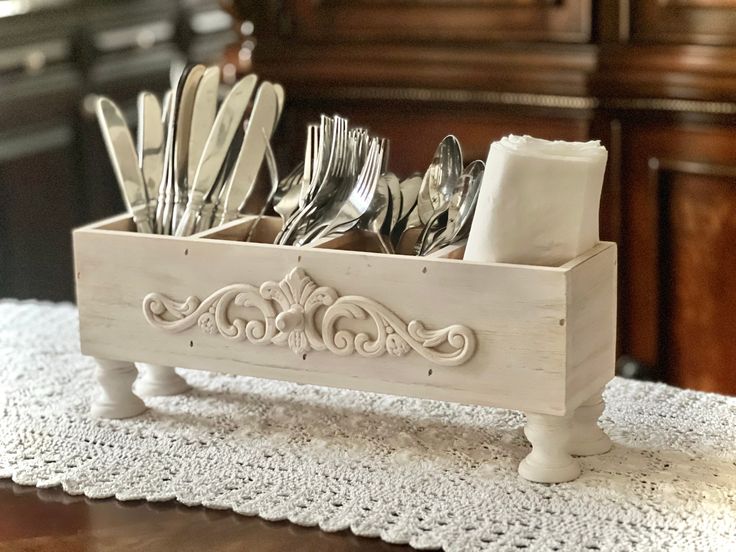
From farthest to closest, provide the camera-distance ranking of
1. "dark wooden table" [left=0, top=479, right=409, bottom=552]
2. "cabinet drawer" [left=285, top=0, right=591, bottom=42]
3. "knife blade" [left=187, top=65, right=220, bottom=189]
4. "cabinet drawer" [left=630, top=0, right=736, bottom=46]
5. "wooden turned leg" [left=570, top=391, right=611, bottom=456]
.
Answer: "cabinet drawer" [left=285, top=0, right=591, bottom=42]
"cabinet drawer" [left=630, top=0, right=736, bottom=46]
"knife blade" [left=187, top=65, right=220, bottom=189]
"wooden turned leg" [left=570, top=391, right=611, bottom=456]
"dark wooden table" [left=0, top=479, right=409, bottom=552]

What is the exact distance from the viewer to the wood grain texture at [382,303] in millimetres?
714

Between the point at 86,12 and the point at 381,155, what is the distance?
2.35 metres

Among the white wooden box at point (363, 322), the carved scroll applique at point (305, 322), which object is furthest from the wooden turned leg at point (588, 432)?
the carved scroll applique at point (305, 322)

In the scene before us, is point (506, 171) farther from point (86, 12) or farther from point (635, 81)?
point (86, 12)

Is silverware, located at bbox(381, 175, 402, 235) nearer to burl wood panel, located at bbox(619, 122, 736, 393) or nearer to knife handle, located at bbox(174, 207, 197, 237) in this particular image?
knife handle, located at bbox(174, 207, 197, 237)

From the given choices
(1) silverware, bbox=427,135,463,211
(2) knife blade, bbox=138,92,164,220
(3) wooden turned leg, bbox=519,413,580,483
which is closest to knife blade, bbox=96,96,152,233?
(2) knife blade, bbox=138,92,164,220

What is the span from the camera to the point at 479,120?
169cm

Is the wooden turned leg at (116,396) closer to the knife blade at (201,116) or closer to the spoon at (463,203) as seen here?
the knife blade at (201,116)

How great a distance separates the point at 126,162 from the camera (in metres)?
0.89

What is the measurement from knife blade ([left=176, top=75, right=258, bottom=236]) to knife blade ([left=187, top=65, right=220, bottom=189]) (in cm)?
2

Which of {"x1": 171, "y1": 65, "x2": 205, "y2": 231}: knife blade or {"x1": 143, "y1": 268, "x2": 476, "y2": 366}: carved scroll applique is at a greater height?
{"x1": 171, "y1": 65, "x2": 205, "y2": 231}: knife blade

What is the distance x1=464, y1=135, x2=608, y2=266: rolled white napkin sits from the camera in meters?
0.71

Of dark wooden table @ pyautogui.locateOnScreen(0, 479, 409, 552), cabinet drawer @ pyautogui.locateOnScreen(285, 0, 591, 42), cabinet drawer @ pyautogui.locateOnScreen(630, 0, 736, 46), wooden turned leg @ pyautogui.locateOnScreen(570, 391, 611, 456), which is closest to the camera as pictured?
dark wooden table @ pyautogui.locateOnScreen(0, 479, 409, 552)

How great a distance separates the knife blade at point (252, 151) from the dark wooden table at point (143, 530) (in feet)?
0.89
